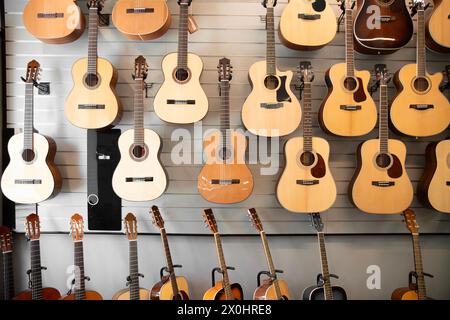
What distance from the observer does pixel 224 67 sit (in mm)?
2125

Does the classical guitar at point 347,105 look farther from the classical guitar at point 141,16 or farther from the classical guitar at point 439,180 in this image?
the classical guitar at point 141,16

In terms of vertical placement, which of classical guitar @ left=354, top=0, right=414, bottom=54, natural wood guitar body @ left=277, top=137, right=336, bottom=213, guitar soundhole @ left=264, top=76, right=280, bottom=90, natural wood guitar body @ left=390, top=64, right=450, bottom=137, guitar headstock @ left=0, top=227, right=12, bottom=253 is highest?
classical guitar @ left=354, top=0, right=414, bottom=54

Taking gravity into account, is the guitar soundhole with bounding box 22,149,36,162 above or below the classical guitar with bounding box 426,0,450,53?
below

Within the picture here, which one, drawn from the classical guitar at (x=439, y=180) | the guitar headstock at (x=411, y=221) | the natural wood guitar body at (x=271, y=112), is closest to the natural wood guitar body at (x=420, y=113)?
the classical guitar at (x=439, y=180)

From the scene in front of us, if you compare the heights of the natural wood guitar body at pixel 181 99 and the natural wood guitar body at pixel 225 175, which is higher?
the natural wood guitar body at pixel 181 99

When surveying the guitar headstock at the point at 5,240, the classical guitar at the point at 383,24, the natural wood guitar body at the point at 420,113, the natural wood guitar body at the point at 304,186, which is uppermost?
the classical guitar at the point at 383,24

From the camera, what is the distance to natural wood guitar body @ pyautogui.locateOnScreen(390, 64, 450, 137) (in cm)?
209

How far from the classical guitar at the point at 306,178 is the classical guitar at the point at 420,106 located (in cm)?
47

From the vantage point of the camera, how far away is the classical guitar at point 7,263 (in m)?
2.03

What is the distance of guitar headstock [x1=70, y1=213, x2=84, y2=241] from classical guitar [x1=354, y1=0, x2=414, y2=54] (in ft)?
6.09

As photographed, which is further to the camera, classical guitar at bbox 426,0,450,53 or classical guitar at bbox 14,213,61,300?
classical guitar at bbox 426,0,450,53

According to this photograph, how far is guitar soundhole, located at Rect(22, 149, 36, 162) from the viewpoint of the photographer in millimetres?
2043

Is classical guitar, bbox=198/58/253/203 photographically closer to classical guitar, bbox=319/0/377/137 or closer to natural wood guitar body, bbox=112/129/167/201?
natural wood guitar body, bbox=112/129/167/201

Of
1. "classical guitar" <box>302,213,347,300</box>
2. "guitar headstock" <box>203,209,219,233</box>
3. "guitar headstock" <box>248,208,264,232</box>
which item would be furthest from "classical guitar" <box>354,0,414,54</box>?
"guitar headstock" <box>203,209,219,233</box>
